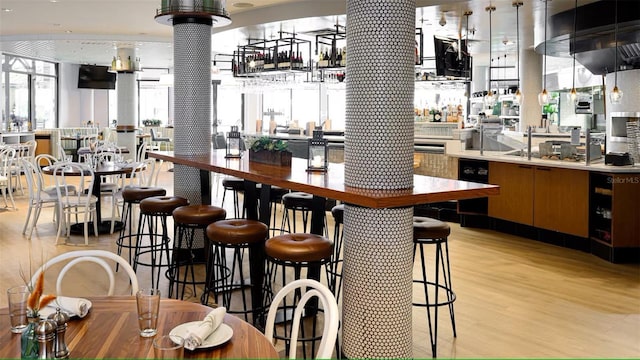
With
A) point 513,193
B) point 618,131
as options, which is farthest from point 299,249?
point 618,131

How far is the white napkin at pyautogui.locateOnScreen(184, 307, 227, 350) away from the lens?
5.44 feet

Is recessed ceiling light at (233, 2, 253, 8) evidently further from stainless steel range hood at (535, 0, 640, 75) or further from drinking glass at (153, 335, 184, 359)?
drinking glass at (153, 335, 184, 359)

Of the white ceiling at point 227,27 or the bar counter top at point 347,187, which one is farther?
the white ceiling at point 227,27

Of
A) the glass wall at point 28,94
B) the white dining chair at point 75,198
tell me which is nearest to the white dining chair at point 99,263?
the white dining chair at point 75,198

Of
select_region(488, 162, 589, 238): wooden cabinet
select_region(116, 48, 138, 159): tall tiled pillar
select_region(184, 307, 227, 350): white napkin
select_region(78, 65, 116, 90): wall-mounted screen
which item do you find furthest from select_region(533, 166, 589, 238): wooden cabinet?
select_region(78, 65, 116, 90): wall-mounted screen

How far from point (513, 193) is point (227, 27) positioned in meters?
5.66

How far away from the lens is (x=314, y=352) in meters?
3.62

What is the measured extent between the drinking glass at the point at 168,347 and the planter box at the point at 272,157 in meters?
3.16

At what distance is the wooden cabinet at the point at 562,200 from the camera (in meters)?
6.36

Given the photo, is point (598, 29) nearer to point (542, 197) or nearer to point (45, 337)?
point (542, 197)

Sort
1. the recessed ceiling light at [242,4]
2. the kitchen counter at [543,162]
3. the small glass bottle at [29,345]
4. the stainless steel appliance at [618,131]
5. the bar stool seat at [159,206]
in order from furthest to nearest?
1. the stainless steel appliance at [618,131]
2. the recessed ceiling light at [242,4]
3. the kitchen counter at [543,162]
4. the bar stool seat at [159,206]
5. the small glass bottle at [29,345]

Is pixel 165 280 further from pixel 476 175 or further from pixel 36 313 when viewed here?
pixel 476 175

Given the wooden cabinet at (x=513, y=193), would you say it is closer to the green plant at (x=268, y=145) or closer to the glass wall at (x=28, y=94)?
the green plant at (x=268, y=145)

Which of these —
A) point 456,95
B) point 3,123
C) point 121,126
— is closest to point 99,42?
point 121,126
